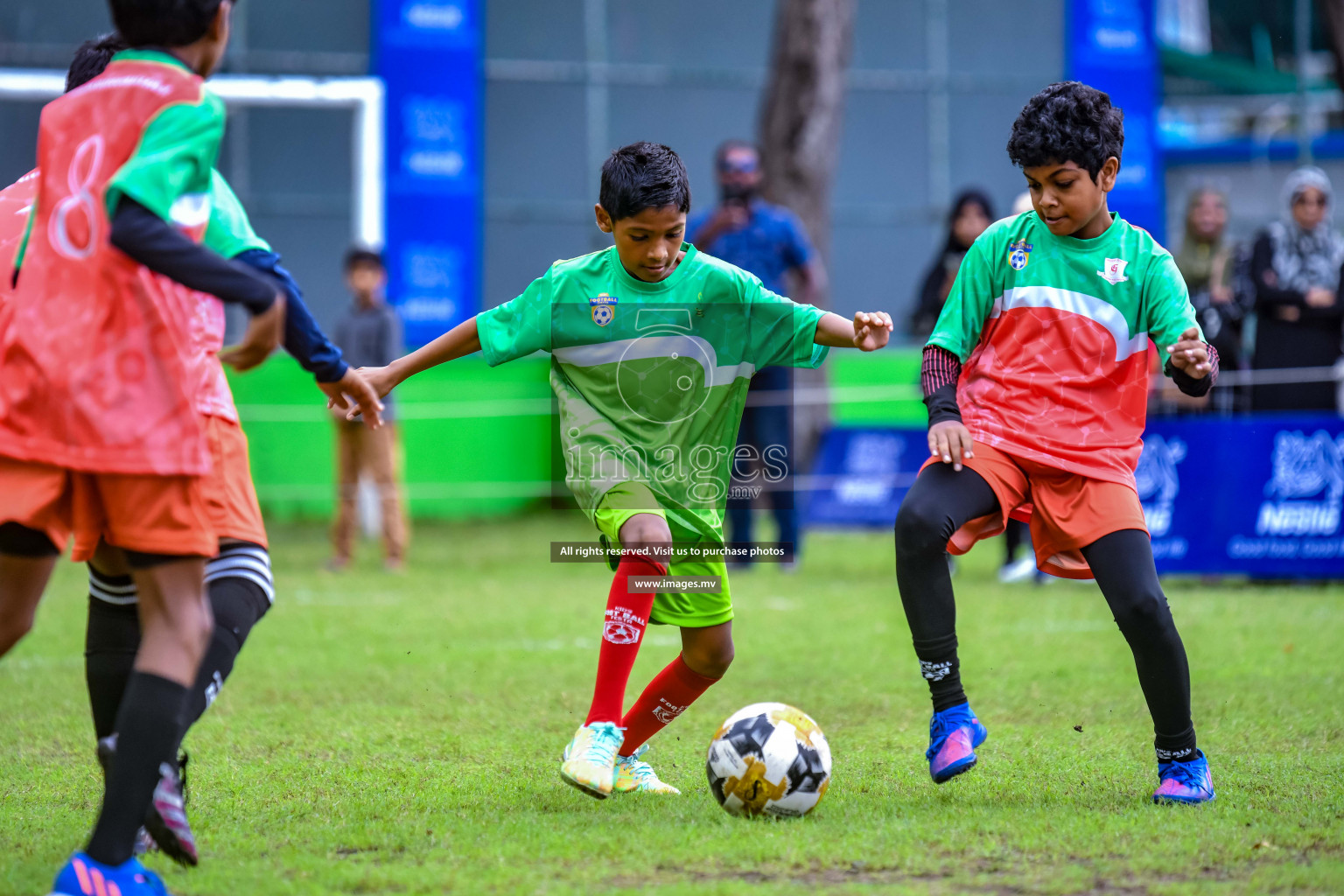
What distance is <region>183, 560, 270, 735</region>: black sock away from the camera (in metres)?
3.46

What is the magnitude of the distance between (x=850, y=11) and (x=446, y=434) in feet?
19.2

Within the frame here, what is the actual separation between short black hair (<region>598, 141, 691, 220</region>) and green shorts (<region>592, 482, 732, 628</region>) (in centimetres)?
79

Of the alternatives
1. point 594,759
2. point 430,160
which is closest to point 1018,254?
point 594,759

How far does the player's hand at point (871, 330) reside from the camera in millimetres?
4043

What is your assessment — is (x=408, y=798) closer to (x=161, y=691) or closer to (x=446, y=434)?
(x=161, y=691)

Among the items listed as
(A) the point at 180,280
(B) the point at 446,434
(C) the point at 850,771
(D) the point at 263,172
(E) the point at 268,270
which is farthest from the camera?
(D) the point at 263,172

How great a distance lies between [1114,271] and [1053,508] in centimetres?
69

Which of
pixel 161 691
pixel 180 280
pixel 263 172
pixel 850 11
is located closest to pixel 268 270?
pixel 180 280

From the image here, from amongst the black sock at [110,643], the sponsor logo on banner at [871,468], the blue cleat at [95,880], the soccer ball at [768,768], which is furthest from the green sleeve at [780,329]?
the sponsor logo on banner at [871,468]

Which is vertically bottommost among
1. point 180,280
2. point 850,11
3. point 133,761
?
point 133,761

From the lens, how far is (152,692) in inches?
120

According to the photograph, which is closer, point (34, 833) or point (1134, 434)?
point (34, 833)

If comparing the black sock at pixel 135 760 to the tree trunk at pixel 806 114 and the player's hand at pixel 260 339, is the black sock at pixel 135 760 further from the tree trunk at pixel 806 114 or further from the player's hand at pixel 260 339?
the tree trunk at pixel 806 114

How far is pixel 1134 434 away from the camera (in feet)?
13.8
